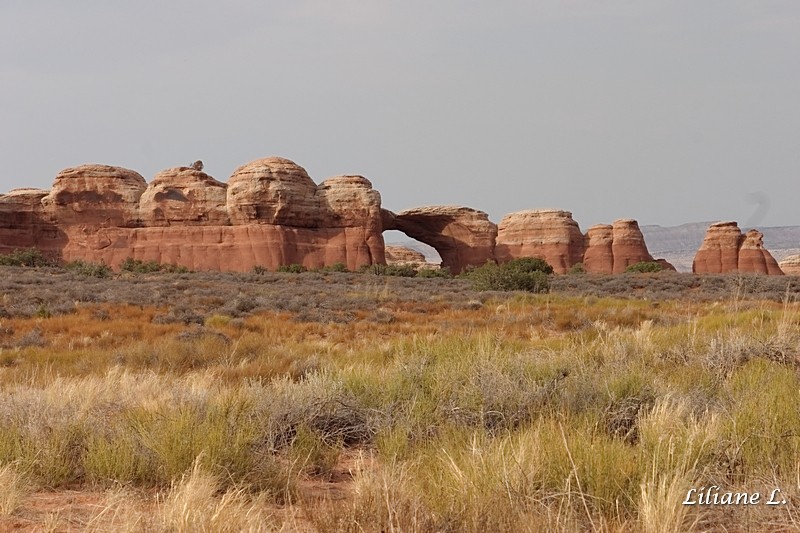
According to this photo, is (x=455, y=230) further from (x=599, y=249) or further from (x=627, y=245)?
(x=627, y=245)

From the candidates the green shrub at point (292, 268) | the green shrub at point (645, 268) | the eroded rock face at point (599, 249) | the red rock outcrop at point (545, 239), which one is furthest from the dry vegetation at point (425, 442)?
the eroded rock face at point (599, 249)

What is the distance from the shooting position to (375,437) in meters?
5.22

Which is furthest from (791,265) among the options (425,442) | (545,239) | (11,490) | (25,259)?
(11,490)

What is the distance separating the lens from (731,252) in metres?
63.1

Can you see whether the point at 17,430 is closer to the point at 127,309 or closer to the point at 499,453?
the point at 499,453

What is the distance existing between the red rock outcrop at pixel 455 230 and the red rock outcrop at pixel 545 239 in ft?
7.08

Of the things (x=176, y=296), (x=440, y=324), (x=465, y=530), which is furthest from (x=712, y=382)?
(x=176, y=296)

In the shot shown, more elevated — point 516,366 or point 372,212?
point 372,212

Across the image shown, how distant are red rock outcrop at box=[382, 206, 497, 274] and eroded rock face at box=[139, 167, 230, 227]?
15.2 meters

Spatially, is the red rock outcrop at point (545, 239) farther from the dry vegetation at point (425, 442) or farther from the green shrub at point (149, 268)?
the dry vegetation at point (425, 442)

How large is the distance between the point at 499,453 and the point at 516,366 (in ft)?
9.50

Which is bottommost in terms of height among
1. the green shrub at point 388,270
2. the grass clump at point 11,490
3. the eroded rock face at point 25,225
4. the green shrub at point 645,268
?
the green shrub at point 645,268

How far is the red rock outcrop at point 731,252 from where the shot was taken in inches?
2445

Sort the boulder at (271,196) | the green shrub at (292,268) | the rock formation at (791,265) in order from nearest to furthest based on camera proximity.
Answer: the green shrub at (292,268) < the boulder at (271,196) < the rock formation at (791,265)
